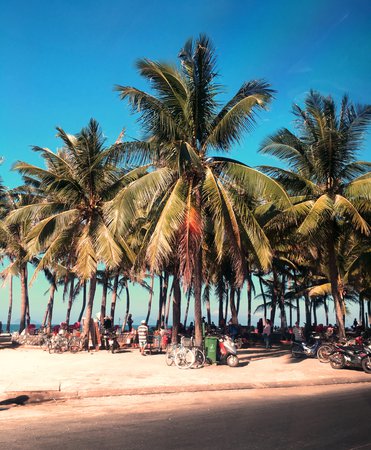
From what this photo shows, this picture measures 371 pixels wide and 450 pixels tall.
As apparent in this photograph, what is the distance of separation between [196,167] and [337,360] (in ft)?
29.5

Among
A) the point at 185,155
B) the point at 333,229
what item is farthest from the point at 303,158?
the point at 185,155

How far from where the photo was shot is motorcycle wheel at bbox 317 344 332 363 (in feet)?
58.4

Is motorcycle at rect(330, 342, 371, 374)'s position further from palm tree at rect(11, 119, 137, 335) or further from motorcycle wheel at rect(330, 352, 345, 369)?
palm tree at rect(11, 119, 137, 335)

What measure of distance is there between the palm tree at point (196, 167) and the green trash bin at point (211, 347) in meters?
0.40

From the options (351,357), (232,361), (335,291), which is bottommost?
(232,361)

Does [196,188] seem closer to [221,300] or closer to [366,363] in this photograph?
[366,363]

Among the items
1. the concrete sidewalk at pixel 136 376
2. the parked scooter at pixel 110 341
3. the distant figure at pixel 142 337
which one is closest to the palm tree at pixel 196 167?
the concrete sidewalk at pixel 136 376

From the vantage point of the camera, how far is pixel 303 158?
19984mm

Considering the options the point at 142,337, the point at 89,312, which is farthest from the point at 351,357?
the point at 89,312

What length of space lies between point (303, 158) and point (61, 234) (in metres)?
12.5

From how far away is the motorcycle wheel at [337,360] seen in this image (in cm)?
1573

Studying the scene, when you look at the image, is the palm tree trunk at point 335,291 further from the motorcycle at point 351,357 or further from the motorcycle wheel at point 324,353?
A: the motorcycle at point 351,357

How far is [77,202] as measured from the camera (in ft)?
71.7

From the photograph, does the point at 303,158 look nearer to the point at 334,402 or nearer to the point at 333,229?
the point at 333,229
